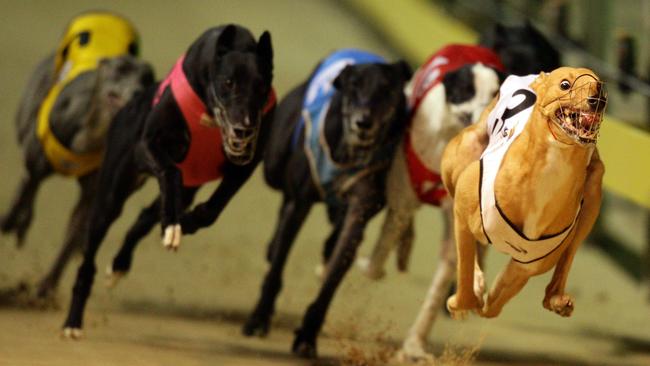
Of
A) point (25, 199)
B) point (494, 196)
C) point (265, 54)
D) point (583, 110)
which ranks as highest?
point (583, 110)

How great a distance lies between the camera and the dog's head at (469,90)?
5.87m

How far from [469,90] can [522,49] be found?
1029mm

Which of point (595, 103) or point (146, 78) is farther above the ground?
point (595, 103)

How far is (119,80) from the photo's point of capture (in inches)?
267

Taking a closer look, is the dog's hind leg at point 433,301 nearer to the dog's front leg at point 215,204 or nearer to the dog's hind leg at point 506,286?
Answer: the dog's front leg at point 215,204

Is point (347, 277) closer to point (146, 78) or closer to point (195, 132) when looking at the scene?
point (146, 78)

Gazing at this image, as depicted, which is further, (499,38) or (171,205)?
(499,38)

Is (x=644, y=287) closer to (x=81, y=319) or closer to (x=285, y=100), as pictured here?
(x=285, y=100)

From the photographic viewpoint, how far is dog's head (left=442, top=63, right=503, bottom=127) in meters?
5.87

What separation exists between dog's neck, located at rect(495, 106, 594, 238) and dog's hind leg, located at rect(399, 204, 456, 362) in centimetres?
220

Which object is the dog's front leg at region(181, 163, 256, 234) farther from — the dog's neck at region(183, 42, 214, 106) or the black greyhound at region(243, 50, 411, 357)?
the black greyhound at region(243, 50, 411, 357)

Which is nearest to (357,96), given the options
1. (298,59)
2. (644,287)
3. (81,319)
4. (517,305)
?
(81,319)

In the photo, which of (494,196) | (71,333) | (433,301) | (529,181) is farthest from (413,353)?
→ (529,181)

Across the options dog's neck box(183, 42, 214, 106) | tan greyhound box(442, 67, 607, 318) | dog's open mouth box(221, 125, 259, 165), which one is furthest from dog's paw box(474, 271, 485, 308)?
dog's neck box(183, 42, 214, 106)
